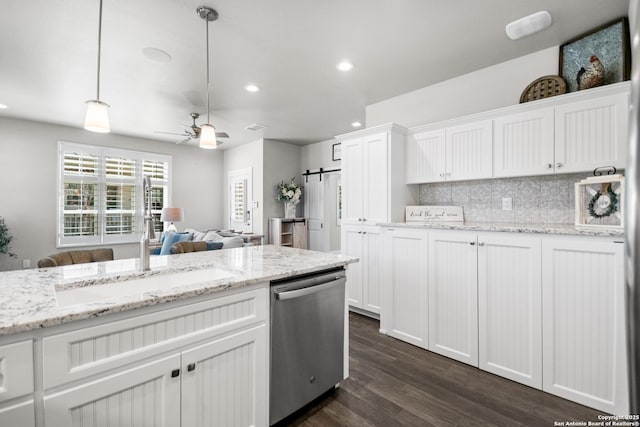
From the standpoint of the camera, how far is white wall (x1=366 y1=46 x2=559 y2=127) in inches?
110

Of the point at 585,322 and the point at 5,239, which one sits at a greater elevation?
the point at 5,239

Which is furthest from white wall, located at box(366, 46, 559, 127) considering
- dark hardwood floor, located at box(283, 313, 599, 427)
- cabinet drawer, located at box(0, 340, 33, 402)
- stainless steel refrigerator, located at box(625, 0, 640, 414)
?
cabinet drawer, located at box(0, 340, 33, 402)

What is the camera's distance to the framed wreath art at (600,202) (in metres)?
1.92

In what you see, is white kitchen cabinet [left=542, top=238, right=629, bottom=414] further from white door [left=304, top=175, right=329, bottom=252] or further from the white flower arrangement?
the white flower arrangement

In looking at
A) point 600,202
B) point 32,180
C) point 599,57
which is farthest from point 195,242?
point 599,57

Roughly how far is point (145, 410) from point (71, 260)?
64.9 inches

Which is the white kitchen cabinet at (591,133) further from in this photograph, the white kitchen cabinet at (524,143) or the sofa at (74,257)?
the sofa at (74,257)

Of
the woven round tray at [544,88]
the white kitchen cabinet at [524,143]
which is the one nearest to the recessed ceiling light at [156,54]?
the white kitchen cabinet at [524,143]

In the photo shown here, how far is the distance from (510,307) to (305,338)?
1.58 meters

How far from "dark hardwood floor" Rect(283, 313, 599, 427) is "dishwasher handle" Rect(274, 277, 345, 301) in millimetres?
788

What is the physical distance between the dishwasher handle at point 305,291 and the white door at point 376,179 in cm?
145

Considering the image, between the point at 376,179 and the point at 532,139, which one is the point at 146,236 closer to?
the point at 376,179

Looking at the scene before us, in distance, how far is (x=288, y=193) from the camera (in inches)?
254

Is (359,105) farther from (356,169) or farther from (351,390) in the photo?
(351,390)
